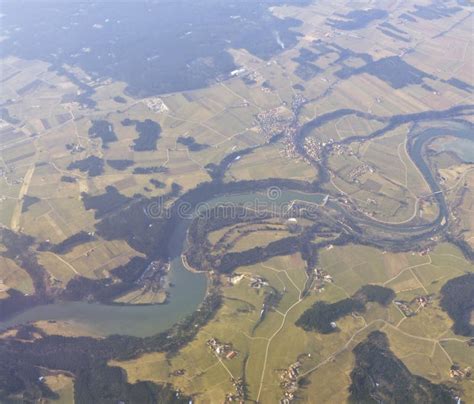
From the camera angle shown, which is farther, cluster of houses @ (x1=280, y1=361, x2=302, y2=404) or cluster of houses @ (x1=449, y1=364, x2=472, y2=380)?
cluster of houses @ (x1=449, y1=364, x2=472, y2=380)

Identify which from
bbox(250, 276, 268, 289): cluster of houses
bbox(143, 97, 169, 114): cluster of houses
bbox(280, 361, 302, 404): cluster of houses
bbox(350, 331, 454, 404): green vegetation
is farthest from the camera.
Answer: bbox(143, 97, 169, 114): cluster of houses

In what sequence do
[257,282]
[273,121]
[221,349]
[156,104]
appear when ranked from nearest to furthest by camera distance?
[221,349]
[257,282]
[273,121]
[156,104]

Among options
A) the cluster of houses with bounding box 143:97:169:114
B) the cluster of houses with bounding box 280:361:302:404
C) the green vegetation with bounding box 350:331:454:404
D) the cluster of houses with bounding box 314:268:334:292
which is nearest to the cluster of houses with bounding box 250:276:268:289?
the cluster of houses with bounding box 314:268:334:292

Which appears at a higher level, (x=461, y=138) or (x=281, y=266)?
(x=281, y=266)

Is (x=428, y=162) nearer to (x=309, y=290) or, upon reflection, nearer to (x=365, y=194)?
(x=365, y=194)

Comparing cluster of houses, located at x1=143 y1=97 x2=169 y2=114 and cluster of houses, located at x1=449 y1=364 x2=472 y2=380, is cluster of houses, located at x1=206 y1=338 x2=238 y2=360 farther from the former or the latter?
cluster of houses, located at x1=143 y1=97 x2=169 y2=114

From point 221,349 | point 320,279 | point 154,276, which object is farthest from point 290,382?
point 154,276

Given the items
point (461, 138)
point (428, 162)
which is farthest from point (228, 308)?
point (461, 138)

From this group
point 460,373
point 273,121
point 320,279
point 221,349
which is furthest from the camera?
point 273,121

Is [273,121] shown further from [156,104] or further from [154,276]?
[154,276]
